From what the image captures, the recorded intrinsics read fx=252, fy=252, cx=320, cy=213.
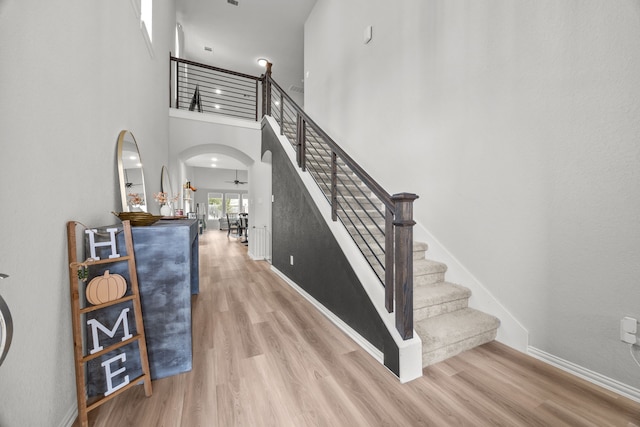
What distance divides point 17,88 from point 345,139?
3.98m

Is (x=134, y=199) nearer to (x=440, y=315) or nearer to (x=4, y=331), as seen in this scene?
(x=4, y=331)

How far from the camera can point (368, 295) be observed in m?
1.95

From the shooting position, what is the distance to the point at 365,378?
5.49 feet

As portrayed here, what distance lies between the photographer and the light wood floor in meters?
1.35

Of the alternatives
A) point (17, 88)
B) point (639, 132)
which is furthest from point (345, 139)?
point (17, 88)

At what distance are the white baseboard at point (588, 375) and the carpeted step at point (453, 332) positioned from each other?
31 centimetres

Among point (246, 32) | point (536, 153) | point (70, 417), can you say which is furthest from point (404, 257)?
point (246, 32)

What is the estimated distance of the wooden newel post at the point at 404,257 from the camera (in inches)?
65.1

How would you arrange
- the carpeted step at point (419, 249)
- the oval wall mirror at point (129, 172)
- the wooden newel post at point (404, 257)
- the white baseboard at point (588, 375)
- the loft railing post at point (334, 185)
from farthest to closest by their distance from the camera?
the carpeted step at point (419, 249) → the loft railing post at point (334, 185) → the oval wall mirror at point (129, 172) → the wooden newel post at point (404, 257) → the white baseboard at point (588, 375)

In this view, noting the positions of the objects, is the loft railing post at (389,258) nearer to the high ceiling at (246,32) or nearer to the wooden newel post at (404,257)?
the wooden newel post at (404,257)

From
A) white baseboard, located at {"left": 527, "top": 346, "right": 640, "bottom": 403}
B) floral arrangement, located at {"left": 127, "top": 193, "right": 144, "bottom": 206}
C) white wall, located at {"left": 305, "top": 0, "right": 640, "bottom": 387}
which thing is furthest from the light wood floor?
floral arrangement, located at {"left": 127, "top": 193, "right": 144, "bottom": 206}

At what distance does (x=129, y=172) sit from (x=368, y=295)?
7.40 feet

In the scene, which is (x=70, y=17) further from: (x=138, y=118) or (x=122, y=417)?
(x=122, y=417)

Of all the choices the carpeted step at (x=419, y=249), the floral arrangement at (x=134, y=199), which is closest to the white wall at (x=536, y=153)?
the carpeted step at (x=419, y=249)
